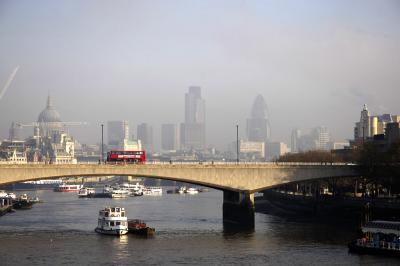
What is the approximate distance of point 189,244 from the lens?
84312 millimetres

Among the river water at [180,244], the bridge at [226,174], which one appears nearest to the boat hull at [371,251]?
the river water at [180,244]

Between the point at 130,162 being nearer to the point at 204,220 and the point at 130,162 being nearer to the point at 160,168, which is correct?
the point at 160,168

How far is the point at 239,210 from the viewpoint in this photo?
104 m

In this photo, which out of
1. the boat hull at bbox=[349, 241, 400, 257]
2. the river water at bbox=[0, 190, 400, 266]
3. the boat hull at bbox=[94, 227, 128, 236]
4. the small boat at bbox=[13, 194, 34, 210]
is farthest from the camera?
the small boat at bbox=[13, 194, 34, 210]

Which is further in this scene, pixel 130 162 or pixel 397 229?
pixel 130 162

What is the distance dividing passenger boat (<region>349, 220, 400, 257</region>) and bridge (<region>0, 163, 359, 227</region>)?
26720mm

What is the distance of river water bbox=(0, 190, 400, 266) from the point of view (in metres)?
72.6

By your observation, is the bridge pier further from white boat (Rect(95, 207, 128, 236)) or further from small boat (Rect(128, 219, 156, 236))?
white boat (Rect(95, 207, 128, 236))

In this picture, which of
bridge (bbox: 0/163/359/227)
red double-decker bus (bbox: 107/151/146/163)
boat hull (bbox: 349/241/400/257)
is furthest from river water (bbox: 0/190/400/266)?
red double-decker bus (bbox: 107/151/146/163)

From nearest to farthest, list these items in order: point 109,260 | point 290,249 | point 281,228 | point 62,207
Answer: point 109,260, point 290,249, point 281,228, point 62,207

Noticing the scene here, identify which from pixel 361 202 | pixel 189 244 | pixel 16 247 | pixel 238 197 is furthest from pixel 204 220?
pixel 16 247

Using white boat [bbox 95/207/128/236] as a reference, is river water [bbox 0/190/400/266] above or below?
below

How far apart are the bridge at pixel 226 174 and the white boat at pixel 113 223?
646 cm

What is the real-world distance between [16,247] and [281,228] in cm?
3096
